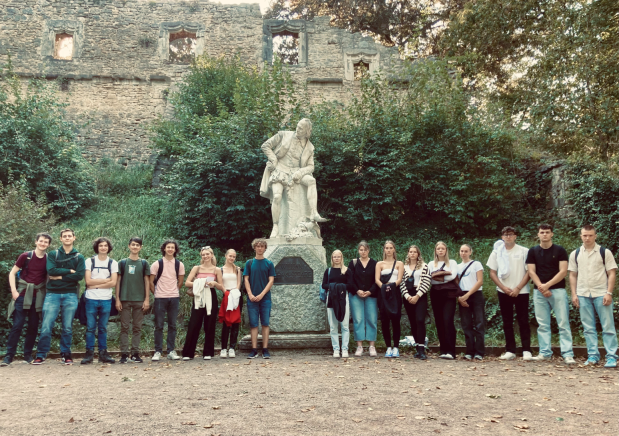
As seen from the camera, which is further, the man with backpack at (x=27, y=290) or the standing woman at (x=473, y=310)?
the standing woman at (x=473, y=310)

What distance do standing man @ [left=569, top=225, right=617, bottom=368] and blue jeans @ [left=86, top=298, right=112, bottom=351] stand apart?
564cm

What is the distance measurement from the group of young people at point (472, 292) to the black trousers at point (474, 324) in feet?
0.04

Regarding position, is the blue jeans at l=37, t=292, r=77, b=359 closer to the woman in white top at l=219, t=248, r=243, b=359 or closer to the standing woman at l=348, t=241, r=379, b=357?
the woman in white top at l=219, t=248, r=243, b=359

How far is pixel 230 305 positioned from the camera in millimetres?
6352

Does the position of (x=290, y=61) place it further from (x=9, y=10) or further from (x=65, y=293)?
(x=65, y=293)

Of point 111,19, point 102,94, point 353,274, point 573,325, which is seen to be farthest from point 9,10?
point 573,325

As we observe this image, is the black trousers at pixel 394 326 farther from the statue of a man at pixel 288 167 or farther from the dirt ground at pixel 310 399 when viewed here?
the statue of a man at pixel 288 167

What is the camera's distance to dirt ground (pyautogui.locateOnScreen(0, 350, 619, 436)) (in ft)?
10.9

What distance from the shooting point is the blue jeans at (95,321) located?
6.11m

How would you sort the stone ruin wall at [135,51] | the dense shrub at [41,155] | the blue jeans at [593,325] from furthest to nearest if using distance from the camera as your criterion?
the stone ruin wall at [135,51] → the dense shrub at [41,155] → the blue jeans at [593,325]

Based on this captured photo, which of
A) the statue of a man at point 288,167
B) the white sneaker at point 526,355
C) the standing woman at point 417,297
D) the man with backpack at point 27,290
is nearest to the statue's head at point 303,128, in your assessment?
the statue of a man at point 288,167

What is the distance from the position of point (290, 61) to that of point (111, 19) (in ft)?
24.7

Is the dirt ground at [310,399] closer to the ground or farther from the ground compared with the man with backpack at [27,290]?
closer to the ground

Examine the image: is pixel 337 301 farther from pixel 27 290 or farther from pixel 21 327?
pixel 21 327
